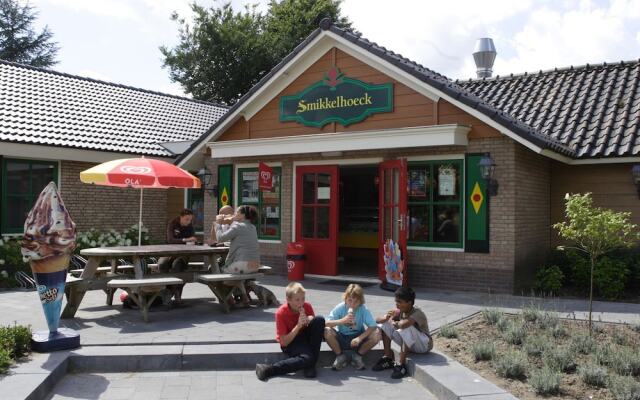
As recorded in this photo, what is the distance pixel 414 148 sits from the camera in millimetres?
11195

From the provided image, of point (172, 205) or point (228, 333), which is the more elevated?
point (172, 205)

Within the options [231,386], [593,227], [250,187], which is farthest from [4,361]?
[250,187]

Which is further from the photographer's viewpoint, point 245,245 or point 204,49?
point 204,49

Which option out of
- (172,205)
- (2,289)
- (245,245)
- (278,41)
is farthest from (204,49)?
(245,245)

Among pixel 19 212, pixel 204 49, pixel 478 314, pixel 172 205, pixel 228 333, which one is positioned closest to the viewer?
pixel 228 333

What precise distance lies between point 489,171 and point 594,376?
5.39m

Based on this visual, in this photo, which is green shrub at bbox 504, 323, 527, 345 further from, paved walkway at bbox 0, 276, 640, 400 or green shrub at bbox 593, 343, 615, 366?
paved walkway at bbox 0, 276, 640, 400

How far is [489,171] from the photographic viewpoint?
33.6 ft

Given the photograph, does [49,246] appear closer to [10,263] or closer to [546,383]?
[546,383]

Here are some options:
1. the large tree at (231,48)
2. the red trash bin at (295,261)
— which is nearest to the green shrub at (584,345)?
the red trash bin at (295,261)

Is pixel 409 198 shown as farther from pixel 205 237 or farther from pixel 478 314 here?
pixel 205 237

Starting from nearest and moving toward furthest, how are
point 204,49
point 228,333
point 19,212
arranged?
point 228,333 < point 19,212 < point 204,49

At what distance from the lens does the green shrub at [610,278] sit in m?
9.79

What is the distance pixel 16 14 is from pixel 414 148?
3333cm
